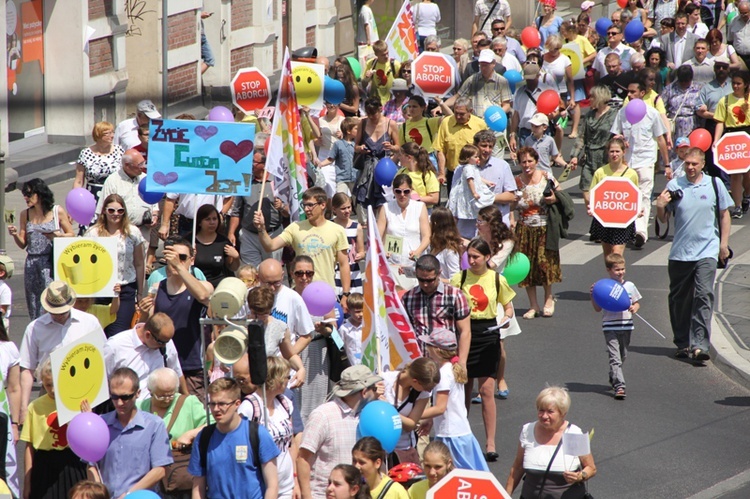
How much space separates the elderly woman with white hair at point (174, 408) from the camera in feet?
24.1

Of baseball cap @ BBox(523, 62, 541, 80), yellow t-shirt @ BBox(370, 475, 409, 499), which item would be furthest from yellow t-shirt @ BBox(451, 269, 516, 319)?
baseball cap @ BBox(523, 62, 541, 80)

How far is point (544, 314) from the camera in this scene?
12.8 m

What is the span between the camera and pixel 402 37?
17.9 meters

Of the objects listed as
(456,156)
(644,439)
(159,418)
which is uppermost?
(456,156)

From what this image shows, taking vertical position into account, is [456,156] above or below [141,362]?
above

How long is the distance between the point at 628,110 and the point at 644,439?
586 centimetres

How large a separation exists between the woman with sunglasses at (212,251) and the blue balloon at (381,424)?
328cm

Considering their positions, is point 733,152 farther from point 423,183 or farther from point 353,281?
point 353,281

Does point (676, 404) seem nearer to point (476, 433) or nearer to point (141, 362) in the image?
point (476, 433)

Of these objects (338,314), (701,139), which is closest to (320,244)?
(338,314)

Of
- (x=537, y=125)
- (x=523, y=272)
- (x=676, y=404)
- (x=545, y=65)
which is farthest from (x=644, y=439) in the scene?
(x=545, y=65)

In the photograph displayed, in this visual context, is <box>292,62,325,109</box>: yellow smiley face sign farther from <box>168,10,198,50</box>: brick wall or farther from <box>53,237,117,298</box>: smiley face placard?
<box>168,10,198,50</box>: brick wall

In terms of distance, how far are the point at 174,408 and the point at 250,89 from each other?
7.08m

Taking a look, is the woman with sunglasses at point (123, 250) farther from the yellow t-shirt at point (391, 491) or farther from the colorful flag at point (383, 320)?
the yellow t-shirt at point (391, 491)
